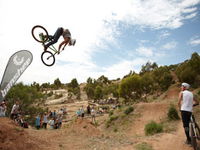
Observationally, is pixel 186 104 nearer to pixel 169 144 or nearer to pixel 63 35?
pixel 169 144

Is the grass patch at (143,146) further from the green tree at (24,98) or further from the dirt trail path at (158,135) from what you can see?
the green tree at (24,98)

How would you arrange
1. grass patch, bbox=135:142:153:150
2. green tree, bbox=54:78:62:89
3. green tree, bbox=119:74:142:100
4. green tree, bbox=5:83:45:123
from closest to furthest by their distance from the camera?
1. grass patch, bbox=135:142:153:150
2. green tree, bbox=5:83:45:123
3. green tree, bbox=119:74:142:100
4. green tree, bbox=54:78:62:89

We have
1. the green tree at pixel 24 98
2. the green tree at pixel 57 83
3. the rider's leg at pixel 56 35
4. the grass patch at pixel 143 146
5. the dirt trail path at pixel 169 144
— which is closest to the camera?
the dirt trail path at pixel 169 144

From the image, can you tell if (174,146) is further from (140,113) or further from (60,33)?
(140,113)

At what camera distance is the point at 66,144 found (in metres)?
9.15

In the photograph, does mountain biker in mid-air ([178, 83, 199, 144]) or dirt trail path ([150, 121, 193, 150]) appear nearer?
mountain biker in mid-air ([178, 83, 199, 144])

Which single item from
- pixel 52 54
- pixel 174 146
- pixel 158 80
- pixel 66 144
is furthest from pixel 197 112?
pixel 158 80

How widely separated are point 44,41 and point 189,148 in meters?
7.53

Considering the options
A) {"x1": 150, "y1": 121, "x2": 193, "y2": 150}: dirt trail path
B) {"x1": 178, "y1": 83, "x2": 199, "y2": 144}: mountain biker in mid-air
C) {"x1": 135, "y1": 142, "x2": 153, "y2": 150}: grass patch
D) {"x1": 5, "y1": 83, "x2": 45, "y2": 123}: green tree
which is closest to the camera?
{"x1": 178, "y1": 83, "x2": 199, "y2": 144}: mountain biker in mid-air

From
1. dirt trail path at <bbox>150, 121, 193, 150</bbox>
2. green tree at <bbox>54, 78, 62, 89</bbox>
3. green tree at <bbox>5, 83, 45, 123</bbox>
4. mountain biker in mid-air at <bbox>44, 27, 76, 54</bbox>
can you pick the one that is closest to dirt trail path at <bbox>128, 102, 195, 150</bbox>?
dirt trail path at <bbox>150, 121, 193, 150</bbox>

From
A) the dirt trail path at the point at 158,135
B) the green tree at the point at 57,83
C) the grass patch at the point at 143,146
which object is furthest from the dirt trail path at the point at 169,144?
the green tree at the point at 57,83

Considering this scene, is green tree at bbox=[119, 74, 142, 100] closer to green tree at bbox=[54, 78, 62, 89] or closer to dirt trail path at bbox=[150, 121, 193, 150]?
dirt trail path at bbox=[150, 121, 193, 150]

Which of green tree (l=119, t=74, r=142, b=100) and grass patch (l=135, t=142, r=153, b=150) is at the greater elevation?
green tree (l=119, t=74, r=142, b=100)

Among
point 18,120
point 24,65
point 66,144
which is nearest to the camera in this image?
point 24,65
